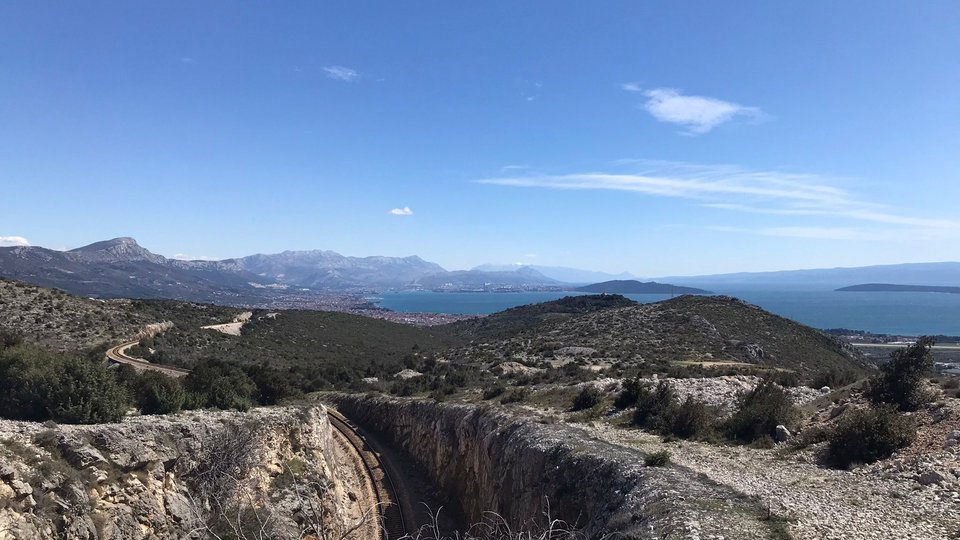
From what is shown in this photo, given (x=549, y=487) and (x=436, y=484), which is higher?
(x=549, y=487)

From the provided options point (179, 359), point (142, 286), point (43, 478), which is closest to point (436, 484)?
point (43, 478)

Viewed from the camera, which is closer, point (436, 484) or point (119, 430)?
point (119, 430)

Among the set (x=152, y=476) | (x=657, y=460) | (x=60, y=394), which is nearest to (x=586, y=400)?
(x=657, y=460)

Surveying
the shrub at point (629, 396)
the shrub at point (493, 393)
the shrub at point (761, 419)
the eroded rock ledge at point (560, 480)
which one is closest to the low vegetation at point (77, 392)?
the eroded rock ledge at point (560, 480)

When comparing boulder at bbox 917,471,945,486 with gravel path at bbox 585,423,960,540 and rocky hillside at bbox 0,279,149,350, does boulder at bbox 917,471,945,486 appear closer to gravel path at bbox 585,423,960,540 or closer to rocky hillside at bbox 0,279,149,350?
gravel path at bbox 585,423,960,540

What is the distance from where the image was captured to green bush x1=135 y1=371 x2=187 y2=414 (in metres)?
16.0

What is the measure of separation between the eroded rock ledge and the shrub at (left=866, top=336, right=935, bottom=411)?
27.9 feet

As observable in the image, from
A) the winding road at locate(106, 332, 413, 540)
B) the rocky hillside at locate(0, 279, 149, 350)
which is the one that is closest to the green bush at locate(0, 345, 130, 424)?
the winding road at locate(106, 332, 413, 540)

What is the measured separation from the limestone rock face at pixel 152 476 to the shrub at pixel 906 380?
56.8 ft

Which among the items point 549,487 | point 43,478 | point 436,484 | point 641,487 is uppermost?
point 43,478

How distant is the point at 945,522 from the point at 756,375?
812 inches

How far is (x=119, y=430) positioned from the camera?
1248cm

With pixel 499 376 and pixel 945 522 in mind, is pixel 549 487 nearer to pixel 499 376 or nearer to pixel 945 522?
pixel 945 522

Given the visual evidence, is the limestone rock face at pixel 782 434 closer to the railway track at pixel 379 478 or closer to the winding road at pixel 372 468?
the winding road at pixel 372 468
